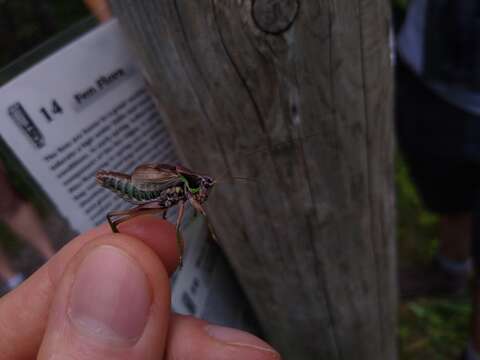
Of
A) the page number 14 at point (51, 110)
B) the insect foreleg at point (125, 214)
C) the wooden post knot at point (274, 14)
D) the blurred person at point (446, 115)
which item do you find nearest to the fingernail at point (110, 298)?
the insect foreleg at point (125, 214)

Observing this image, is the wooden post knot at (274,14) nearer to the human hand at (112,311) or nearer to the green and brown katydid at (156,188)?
the green and brown katydid at (156,188)

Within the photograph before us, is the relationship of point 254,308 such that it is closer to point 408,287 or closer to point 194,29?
point 194,29

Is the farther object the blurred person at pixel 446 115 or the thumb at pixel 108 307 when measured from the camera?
the blurred person at pixel 446 115

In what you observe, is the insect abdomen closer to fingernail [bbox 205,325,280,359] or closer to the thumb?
the thumb

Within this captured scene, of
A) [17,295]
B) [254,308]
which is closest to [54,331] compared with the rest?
[17,295]

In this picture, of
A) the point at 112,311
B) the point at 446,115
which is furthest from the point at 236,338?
the point at 446,115

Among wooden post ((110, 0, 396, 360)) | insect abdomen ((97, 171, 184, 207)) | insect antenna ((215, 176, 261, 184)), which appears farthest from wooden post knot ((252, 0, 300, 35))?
insect abdomen ((97, 171, 184, 207))
